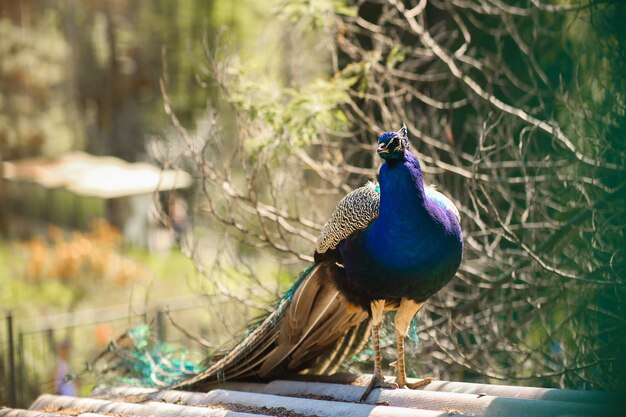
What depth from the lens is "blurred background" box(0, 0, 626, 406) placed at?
4.14m

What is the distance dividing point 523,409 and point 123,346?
2548 millimetres

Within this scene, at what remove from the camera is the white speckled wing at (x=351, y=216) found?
3.59 meters

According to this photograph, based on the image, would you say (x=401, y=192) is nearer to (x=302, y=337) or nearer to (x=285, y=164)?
(x=302, y=337)

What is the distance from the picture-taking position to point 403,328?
3801 millimetres

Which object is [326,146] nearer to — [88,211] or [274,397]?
[274,397]

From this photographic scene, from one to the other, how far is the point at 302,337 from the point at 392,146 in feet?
3.53

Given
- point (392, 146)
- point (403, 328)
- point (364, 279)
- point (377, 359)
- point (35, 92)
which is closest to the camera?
point (392, 146)

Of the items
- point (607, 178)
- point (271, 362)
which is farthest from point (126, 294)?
point (607, 178)

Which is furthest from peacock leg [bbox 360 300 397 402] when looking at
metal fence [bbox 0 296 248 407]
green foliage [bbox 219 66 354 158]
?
metal fence [bbox 0 296 248 407]

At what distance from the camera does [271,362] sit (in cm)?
402

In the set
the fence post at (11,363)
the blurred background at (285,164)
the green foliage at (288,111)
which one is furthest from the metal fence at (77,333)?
the green foliage at (288,111)

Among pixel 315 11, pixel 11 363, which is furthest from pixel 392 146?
pixel 11 363

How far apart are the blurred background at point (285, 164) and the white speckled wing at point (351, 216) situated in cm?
61

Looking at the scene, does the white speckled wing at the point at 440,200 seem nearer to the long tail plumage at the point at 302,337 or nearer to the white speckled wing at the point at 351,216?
the white speckled wing at the point at 351,216
